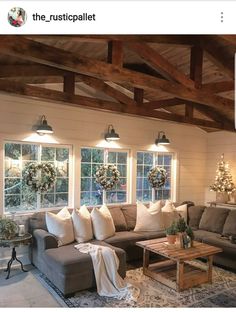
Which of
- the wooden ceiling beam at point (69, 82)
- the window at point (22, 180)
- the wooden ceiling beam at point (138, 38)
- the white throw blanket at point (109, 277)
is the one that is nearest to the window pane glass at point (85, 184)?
the window at point (22, 180)

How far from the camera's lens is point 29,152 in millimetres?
4641

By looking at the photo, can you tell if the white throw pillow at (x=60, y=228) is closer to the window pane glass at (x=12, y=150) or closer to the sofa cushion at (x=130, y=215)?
the window pane glass at (x=12, y=150)

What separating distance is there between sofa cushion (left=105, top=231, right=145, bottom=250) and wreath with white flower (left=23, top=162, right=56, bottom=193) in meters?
1.35

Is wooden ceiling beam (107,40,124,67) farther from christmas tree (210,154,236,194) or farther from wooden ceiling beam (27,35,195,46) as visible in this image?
christmas tree (210,154,236,194)

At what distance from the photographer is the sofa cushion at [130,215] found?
507cm

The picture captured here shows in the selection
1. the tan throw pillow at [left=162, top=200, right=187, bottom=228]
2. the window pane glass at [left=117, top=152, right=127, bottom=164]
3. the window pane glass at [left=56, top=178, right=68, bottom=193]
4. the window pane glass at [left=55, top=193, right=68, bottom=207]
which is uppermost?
the window pane glass at [left=117, top=152, right=127, bottom=164]

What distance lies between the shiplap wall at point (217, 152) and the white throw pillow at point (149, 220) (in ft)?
7.90

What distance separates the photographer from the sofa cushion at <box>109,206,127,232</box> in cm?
489

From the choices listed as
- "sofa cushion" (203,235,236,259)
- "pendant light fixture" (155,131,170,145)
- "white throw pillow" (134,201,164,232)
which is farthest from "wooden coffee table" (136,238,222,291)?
"pendant light fixture" (155,131,170,145)

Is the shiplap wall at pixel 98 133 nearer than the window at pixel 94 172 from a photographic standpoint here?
Yes

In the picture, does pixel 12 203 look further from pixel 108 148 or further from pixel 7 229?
pixel 108 148

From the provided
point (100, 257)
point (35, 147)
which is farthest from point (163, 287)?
point (35, 147)

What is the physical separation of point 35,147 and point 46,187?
2.42 feet

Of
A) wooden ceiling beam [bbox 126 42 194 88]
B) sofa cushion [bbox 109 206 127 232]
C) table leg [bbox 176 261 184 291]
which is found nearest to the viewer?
wooden ceiling beam [bbox 126 42 194 88]
